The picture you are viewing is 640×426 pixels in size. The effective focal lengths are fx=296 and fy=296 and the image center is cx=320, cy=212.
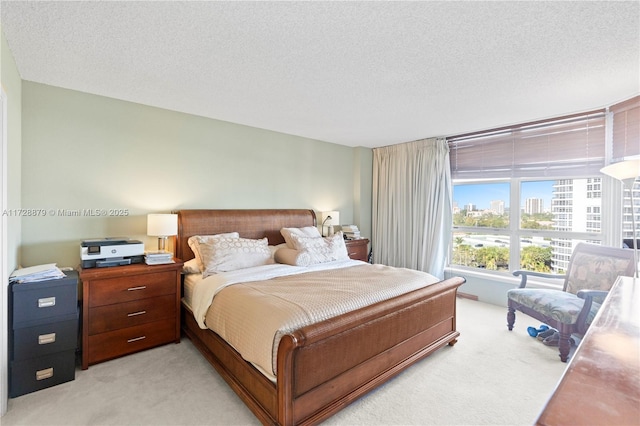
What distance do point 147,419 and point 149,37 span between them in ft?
7.95

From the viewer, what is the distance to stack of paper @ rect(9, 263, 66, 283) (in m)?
2.08

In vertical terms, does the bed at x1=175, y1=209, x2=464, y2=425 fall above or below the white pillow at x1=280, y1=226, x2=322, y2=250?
below

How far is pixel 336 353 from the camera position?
1880 mm

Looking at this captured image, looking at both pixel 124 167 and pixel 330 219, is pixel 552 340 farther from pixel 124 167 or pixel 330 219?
pixel 124 167

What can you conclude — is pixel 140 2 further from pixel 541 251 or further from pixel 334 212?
pixel 541 251

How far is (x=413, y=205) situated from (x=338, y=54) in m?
3.13

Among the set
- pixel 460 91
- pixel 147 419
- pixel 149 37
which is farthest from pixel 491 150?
pixel 147 419

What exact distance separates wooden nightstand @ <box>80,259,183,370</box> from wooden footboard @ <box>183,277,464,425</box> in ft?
1.41

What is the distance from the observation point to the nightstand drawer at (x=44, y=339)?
2069 millimetres

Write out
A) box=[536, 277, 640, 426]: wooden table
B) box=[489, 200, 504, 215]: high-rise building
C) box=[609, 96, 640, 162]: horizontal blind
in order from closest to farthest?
box=[536, 277, 640, 426]: wooden table < box=[609, 96, 640, 162]: horizontal blind < box=[489, 200, 504, 215]: high-rise building

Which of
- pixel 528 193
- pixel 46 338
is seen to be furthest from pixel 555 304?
pixel 46 338

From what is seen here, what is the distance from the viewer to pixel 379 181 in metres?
5.24

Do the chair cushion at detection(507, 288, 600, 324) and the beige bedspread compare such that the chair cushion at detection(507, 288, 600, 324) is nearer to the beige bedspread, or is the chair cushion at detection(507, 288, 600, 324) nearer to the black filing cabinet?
the beige bedspread

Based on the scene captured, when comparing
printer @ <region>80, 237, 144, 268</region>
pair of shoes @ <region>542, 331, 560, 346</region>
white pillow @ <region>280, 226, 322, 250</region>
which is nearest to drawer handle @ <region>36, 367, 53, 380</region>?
printer @ <region>80, 237, 144, 268</region>
